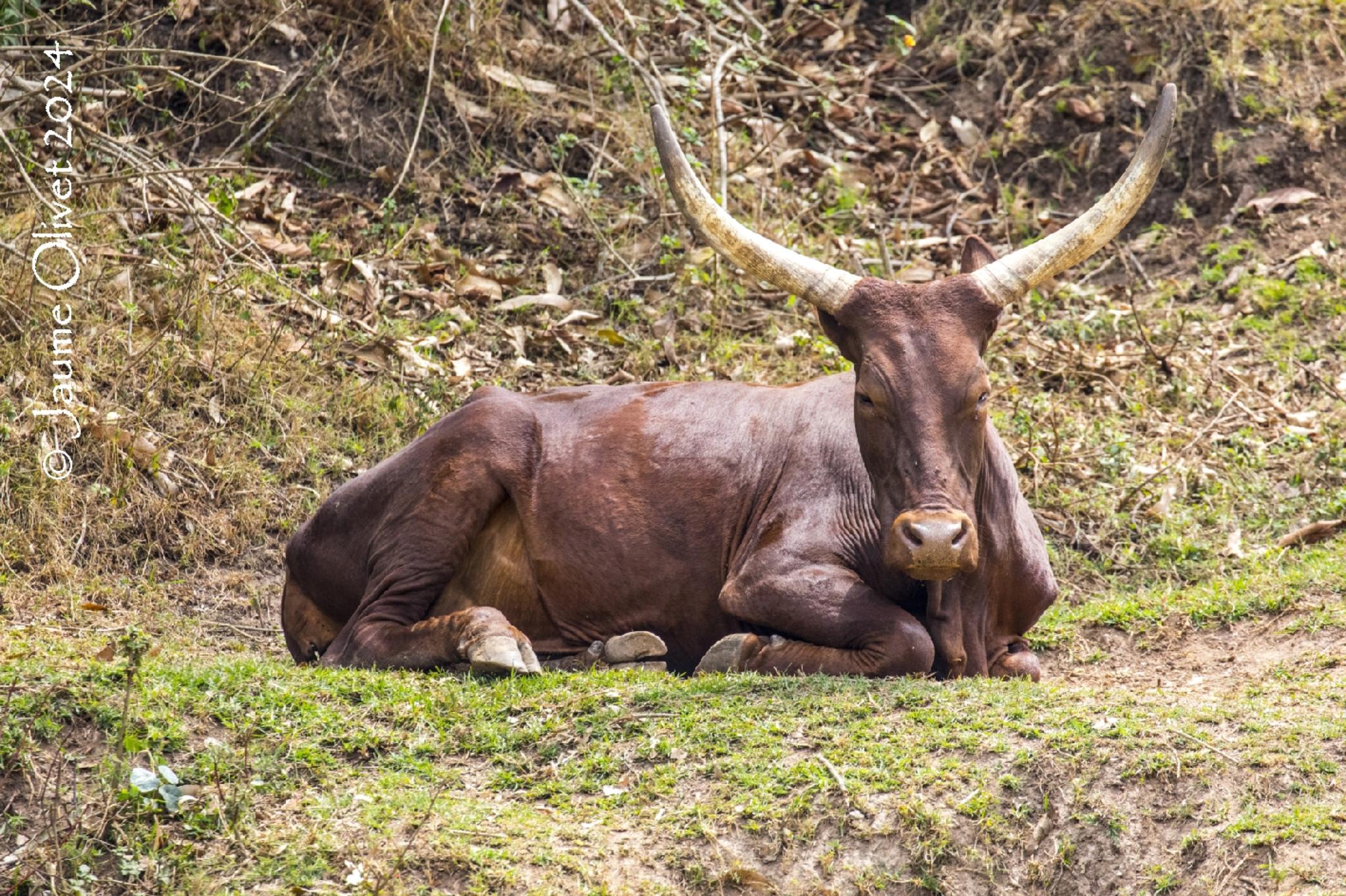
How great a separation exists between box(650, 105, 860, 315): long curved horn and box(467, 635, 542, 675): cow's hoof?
1.77 metres

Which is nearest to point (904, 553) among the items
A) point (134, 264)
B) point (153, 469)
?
point (153, 469)

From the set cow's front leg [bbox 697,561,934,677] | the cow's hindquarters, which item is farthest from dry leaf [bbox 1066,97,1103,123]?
the cow's hindquarters

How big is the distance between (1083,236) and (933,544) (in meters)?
1.57

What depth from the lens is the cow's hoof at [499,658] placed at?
6152 mm

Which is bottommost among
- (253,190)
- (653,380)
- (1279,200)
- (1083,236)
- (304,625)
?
(304,625)

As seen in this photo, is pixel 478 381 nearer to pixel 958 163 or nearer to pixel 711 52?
pixel 711 52

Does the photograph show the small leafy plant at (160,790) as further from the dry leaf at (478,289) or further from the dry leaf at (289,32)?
the dry leaf at (289,32)

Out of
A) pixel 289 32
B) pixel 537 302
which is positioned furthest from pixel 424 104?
pixel 537 302

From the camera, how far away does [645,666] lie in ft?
21.6

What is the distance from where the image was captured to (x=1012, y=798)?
191 inches

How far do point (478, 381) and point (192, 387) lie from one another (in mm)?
1667

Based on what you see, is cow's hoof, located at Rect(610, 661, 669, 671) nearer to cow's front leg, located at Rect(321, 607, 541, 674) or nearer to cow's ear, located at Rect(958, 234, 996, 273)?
cow's front leg, located at Rect(321, 607, 541, 674)

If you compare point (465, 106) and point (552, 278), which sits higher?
point (465, 106)

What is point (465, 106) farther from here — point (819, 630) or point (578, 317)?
point (819, 630)
